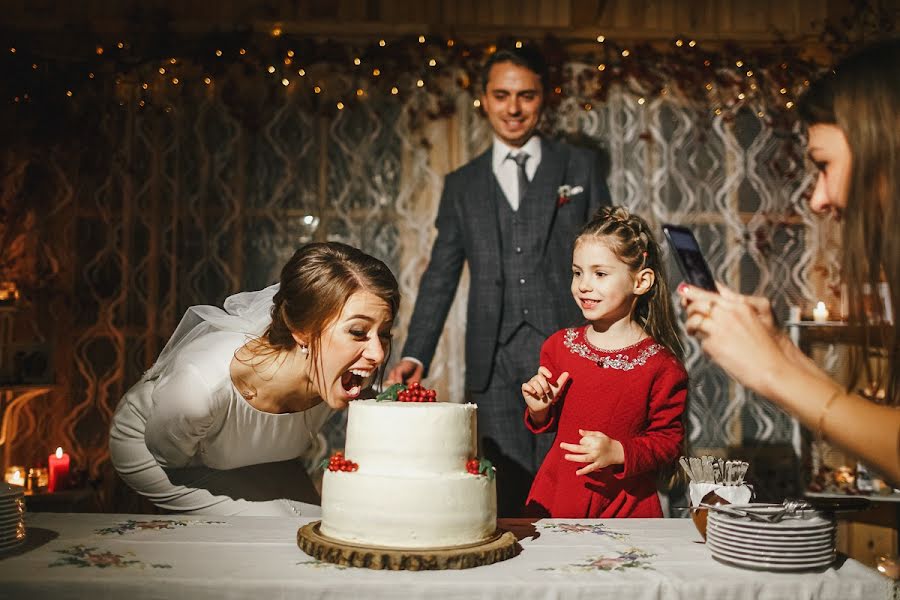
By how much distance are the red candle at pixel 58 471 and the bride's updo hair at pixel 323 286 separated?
2.32 meters

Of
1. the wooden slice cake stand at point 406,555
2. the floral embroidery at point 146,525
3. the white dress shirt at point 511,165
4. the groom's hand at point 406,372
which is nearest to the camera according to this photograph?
the wooden slice cake stand at point 406,555

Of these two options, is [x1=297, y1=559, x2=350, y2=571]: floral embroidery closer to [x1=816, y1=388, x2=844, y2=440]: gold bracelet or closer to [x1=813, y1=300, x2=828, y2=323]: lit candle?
[x1=816, y1=388, x2=844, y2=440]: gold bracelet

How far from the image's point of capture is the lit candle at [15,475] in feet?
14.9

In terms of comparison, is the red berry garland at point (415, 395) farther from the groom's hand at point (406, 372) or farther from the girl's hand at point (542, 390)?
the groom's hand at point (406, 372)

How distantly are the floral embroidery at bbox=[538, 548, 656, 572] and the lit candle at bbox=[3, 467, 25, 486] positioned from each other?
3.70m

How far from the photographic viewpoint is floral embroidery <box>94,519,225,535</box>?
2.07 m

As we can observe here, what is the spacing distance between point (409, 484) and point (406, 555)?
6.1 inches

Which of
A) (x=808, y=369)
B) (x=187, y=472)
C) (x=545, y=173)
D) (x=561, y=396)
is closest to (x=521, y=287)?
(x=545, y=173)

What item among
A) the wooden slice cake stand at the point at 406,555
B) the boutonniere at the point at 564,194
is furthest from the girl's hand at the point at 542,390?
the boutonniere at the point at 564,194

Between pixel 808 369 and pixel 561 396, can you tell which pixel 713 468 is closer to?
pixel 808 369

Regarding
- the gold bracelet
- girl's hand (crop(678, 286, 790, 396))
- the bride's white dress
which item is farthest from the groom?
the gold bracelet

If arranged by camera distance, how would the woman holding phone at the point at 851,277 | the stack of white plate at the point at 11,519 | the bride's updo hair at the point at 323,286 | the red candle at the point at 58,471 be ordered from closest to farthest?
1. the woman holding phone at the point at 851,277
2. the stack of white plate at the point at 11,519
3. the bride's updo hair at the point at 323,286
4. the red candle at the point at 58,471

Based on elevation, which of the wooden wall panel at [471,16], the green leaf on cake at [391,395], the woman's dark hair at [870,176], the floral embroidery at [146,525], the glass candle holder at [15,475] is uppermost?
the wooden wall panel at [471,16]

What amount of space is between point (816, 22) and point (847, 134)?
367 cm
